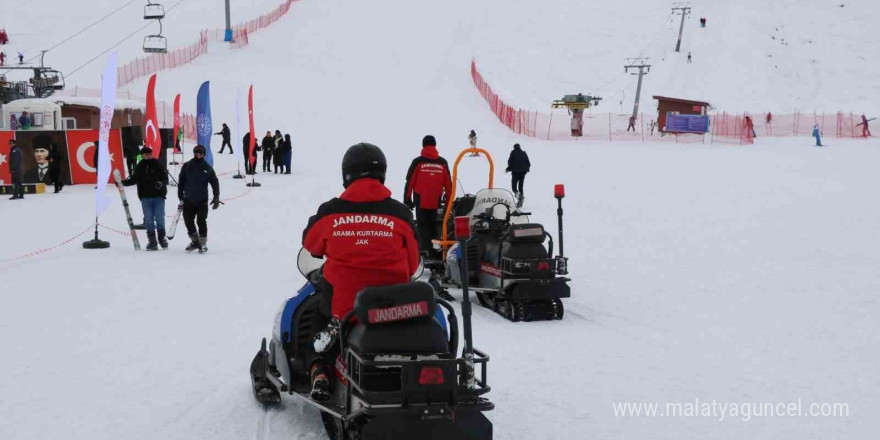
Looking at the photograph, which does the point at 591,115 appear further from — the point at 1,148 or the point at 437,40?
the point at 1,148

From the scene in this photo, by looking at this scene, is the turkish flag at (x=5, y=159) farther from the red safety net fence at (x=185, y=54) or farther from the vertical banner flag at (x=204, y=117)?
the red safety net fence at (x=185, y=54)

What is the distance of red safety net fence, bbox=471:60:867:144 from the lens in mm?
43281

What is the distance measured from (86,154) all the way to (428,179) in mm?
16447

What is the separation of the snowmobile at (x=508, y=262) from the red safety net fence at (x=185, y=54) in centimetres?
4436

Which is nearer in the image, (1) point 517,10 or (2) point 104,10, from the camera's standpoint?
(2) point 104,10

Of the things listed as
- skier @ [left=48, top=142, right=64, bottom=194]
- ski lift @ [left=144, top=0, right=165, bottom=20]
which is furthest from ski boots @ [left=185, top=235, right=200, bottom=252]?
ski lift @ [left=144, top=0, right=165, bottom=20]

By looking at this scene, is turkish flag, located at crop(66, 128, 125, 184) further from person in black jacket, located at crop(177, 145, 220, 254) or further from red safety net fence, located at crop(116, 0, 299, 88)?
red safety net fence, located at crop(116, 0, 299, 88)

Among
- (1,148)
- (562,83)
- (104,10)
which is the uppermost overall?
(104,10)

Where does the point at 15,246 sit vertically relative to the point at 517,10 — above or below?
below

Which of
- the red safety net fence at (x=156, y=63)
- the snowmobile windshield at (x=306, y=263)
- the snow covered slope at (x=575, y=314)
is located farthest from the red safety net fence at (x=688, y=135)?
the snowmobile windshield at (x=306, y=263)

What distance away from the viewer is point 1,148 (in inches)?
883

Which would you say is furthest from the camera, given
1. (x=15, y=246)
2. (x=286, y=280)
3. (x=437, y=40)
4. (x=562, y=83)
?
(x=562, y=83)

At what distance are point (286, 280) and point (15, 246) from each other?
538cm

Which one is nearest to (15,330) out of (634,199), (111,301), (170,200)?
(111,301)
